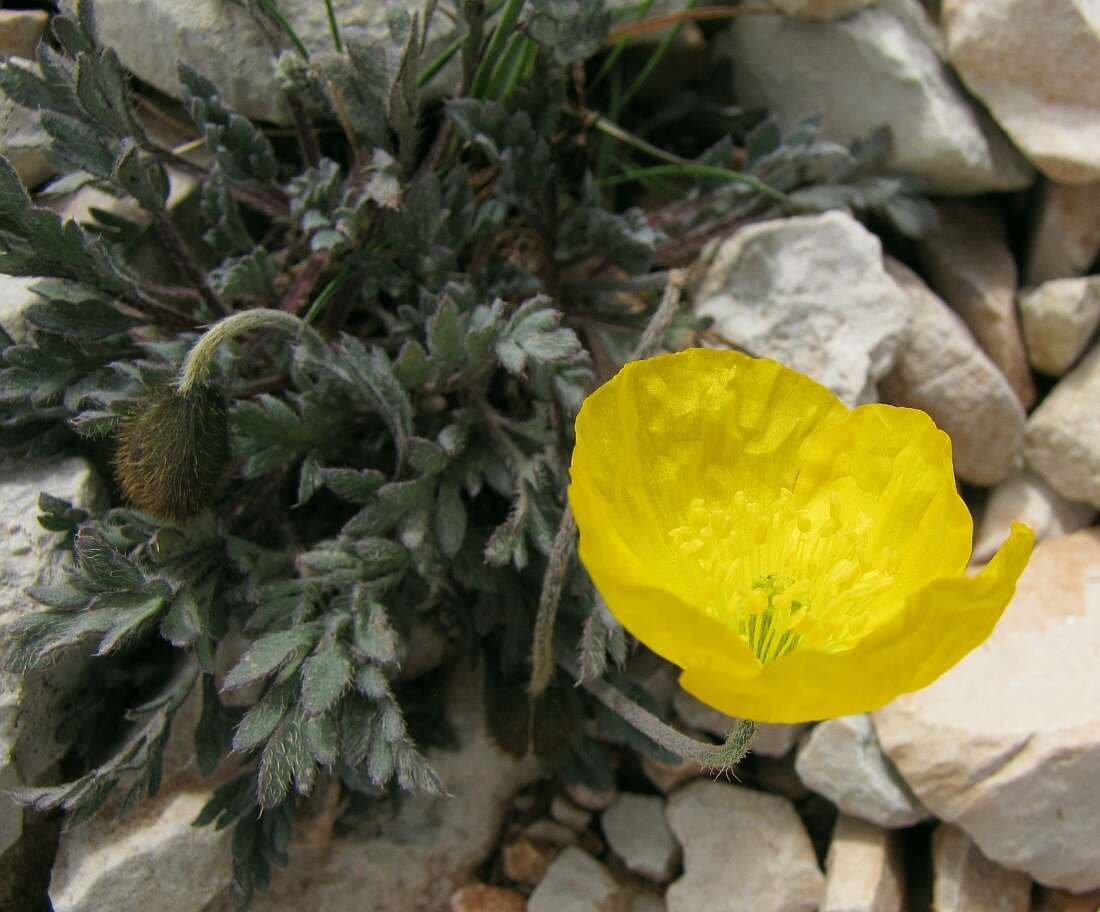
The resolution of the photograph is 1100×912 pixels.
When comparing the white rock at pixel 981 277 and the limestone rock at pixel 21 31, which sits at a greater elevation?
the limestone rock at pixel 21 31

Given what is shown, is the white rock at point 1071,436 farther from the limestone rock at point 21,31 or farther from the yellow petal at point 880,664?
the limestone rock at point 21,31

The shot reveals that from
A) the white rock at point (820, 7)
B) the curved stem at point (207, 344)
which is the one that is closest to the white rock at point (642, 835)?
the curved stem at point (207, 344)

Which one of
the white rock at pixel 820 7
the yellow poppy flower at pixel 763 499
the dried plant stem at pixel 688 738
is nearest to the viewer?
the dried plant stem at pixel 688 738

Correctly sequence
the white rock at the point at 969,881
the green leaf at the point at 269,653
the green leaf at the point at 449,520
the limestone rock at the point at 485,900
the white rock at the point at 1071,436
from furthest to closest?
the white rock at the point at 1071,436, the limestone rock at the point at 485,900, the white rock at the point at 969,881, the green leaf at the point at 449,520, the green leaf at the point at 269,653

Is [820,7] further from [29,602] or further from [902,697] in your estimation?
[29,602]

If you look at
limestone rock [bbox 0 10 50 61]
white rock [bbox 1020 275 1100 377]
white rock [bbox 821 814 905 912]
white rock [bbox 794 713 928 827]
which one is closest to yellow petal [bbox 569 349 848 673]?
white rock [bbox 794 713 928 827]

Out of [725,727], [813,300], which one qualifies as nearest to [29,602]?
[725,727]
